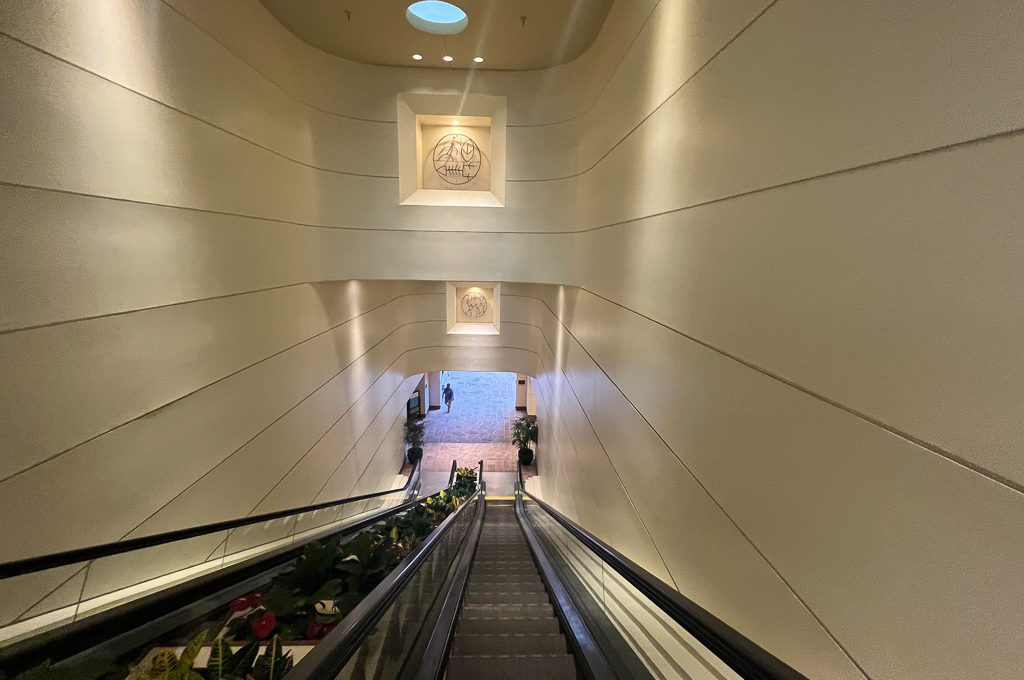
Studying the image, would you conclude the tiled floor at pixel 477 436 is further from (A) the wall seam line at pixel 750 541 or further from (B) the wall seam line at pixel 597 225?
(A) the wall seam line at pixel 750 541

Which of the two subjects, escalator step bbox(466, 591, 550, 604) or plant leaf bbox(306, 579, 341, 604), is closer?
plant leaf bbox(306, 579, 341, 604)

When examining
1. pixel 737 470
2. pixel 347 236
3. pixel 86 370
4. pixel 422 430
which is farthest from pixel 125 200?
pixel 422 430

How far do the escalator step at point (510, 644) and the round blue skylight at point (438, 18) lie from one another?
5.42m

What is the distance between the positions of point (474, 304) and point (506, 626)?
7171 millimetres

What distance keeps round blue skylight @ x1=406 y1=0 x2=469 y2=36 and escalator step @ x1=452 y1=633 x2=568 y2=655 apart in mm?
5417

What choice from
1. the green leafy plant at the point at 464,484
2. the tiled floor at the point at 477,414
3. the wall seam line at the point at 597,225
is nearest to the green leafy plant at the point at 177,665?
the wall seam line at the point at 597,225

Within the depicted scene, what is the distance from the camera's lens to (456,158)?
20.4ft

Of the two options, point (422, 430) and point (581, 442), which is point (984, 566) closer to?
point (581, 442)

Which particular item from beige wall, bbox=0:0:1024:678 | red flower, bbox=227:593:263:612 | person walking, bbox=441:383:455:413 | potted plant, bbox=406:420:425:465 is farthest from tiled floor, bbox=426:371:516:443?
red flower, bbox=227:593:263:612

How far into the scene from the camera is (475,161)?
621cm

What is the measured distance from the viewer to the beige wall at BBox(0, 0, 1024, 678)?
2.76 ft

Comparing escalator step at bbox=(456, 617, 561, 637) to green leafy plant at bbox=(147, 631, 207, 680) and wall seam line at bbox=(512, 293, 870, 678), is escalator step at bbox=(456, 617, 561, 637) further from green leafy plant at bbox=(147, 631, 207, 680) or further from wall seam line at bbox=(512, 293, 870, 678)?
green leafy plant at bbox=(147, 631, 207, 680)

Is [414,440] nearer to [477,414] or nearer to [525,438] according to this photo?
[525,438]

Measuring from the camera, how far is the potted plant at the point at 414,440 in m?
11.3
